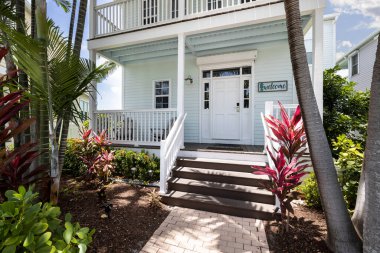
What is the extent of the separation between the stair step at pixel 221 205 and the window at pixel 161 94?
4.39 m

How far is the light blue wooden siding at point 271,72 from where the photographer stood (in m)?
6.05

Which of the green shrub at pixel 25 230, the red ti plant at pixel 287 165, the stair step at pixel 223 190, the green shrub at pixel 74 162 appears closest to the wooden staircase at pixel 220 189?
the stair step at pixel 223 190

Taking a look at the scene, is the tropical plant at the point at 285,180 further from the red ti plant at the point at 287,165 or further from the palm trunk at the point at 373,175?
the palm trunk at the point at 373,175

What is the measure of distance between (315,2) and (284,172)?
371 centimetres

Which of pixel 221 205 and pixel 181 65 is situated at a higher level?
pixel 181 65

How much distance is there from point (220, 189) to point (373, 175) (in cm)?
244

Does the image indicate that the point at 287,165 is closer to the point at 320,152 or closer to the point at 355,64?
the point at 320,152

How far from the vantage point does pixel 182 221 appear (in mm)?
3180

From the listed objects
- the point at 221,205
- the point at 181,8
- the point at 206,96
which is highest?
the point at 181,8

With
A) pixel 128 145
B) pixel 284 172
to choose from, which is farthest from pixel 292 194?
pixel 128 145

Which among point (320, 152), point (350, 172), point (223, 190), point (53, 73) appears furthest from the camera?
point (223, 190)

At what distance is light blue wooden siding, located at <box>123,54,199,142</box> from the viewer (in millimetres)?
7008

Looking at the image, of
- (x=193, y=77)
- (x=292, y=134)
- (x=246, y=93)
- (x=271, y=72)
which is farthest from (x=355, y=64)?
(x=292, y=134)

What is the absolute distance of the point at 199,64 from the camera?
676 centimetres
